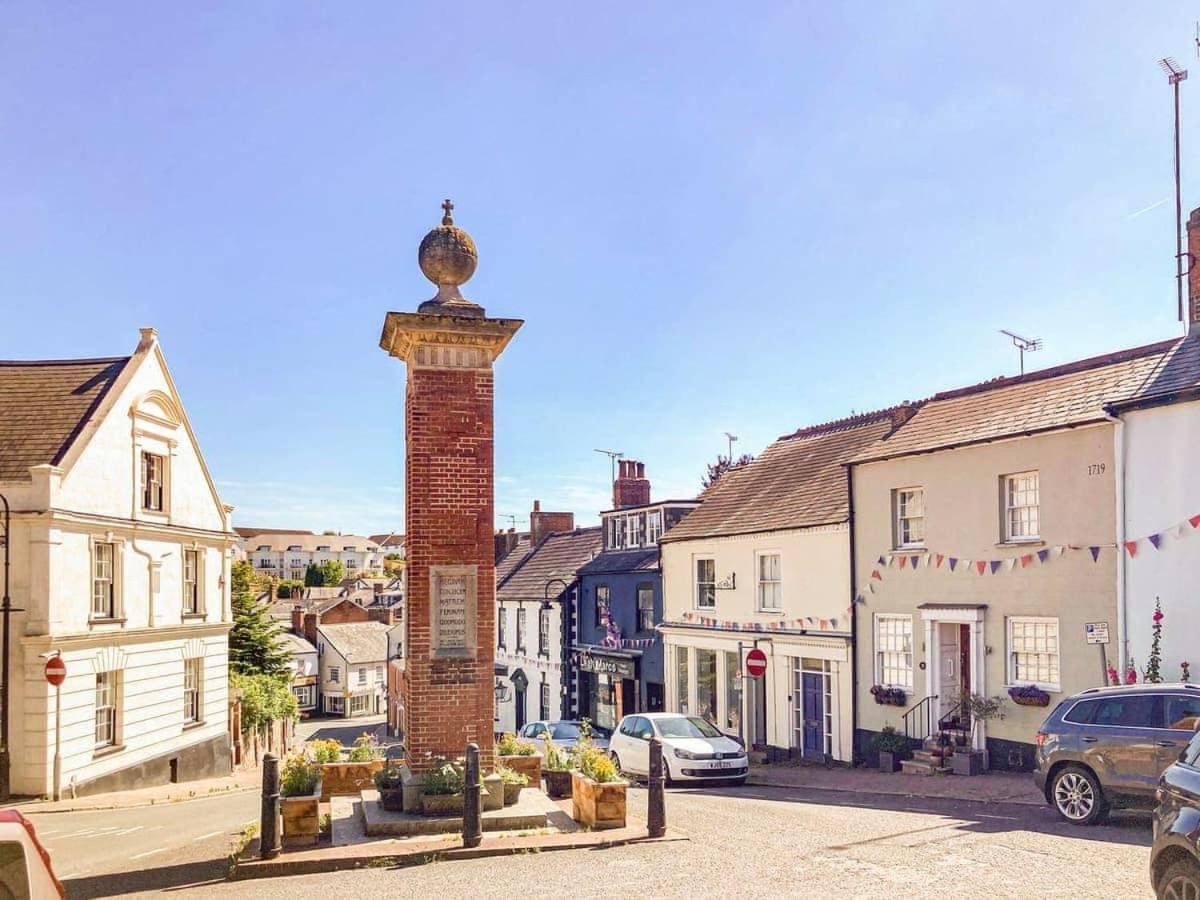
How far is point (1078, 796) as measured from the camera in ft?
42.7

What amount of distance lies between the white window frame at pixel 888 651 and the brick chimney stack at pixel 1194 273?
7704mm

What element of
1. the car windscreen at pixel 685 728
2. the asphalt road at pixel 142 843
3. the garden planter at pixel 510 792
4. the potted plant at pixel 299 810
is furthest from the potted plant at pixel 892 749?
the potted plant at pixel 299 810

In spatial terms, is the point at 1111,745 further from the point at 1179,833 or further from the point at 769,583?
the point at 769,583

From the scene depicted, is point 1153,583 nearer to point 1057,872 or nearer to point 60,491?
point 1057,872

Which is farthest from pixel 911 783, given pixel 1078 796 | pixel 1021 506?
pixel 1078 796

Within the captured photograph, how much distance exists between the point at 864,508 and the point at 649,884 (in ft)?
48.7

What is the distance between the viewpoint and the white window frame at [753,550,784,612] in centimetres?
2592

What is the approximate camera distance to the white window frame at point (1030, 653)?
1842 cm

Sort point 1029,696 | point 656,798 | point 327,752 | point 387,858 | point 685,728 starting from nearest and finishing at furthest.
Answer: point 387,858 → point 656,798 → point 327,752 → point 1029,696 → point 685,728

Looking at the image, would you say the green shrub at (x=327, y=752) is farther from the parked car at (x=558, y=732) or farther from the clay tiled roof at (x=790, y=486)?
the clay tiled roof at (x=790, y=486)

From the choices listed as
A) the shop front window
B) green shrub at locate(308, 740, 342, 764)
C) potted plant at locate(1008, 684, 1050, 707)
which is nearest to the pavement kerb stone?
green shrub at locate(308, 740, 342, 764)

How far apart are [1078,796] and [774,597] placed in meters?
13.4

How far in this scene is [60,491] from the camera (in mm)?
21766

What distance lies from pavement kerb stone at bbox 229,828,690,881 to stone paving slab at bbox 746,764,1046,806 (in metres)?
8.19
